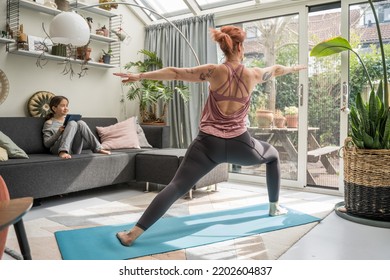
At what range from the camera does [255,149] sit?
2.47 meters

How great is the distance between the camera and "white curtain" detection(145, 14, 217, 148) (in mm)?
4531

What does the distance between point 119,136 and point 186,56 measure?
1.45m

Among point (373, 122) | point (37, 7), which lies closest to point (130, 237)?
point (373, 122)

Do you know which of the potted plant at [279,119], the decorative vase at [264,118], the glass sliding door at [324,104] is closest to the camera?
the glass sliding door at [324,104]

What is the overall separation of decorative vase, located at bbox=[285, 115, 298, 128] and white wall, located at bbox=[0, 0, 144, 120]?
2.20 metres

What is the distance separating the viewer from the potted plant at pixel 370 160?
261cm

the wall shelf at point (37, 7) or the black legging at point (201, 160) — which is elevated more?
the wall shelf at point (37, 7)

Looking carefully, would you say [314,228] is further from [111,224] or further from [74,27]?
[74,27]

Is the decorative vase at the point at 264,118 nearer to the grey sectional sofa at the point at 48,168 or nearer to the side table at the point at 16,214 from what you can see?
the grey sectional sofa at the point at 48,168

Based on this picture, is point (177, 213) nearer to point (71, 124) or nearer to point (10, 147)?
point (71, 124)

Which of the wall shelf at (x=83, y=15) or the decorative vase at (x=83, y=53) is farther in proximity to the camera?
the decorative vase at (x=83, y=53)

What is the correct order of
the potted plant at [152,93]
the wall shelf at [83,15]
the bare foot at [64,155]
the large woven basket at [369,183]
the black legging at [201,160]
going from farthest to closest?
the potted plant at [152,93] → the wall shelf at [83,15] → the bare foot at [64,155] → the large woven basket at [369,183] → the black legging at [201,160]

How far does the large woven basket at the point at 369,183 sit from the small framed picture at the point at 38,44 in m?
3.22

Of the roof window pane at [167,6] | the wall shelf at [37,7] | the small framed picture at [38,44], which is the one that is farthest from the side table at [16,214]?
the roof window pane at [167,6]
